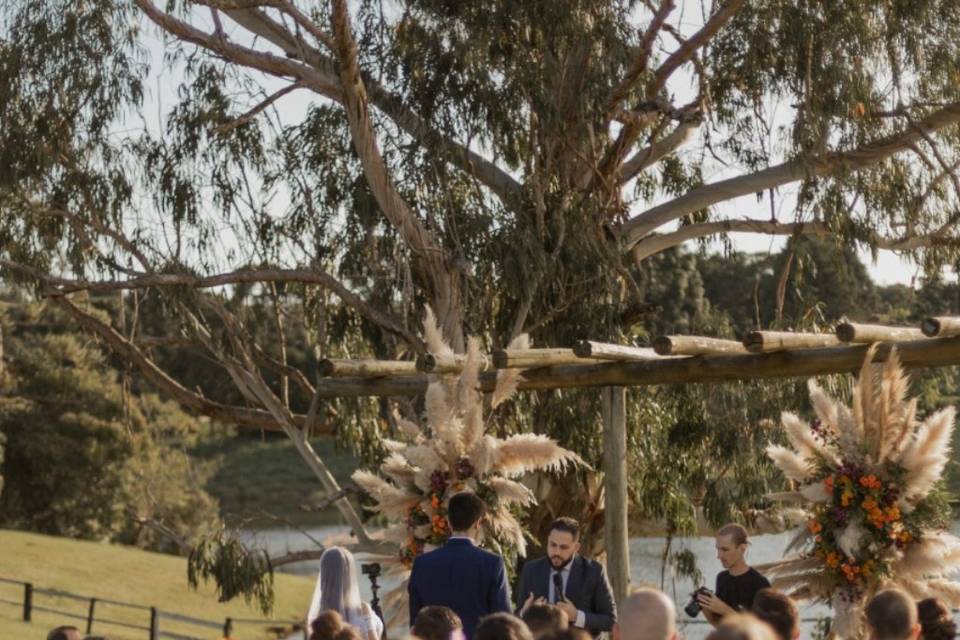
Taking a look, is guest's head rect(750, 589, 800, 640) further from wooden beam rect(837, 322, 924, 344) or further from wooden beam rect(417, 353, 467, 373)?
wooden beam rect(417, 353, 467, 373)

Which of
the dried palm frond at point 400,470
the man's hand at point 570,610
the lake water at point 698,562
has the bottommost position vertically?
the lake water at point 698,562

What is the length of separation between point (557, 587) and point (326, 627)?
2.75 m

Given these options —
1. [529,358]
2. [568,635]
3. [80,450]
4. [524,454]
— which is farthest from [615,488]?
[80,450]

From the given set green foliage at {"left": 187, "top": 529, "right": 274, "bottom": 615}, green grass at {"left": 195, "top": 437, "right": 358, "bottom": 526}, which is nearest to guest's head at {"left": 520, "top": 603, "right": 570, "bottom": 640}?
green foliage at {"left": 187, "top": 529, "right": 274, "bottom": 615}

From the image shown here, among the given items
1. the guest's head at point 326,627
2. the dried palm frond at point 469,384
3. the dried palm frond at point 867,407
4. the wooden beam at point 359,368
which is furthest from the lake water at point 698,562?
the guest's head at point 326,627

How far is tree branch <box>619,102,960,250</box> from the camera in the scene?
14414mm

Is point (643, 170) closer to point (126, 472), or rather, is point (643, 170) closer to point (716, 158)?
point (716, 158)

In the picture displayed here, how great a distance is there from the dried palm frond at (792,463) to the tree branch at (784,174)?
23.2 ft

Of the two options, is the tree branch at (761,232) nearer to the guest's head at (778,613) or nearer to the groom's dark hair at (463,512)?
the groom's dark hair at (463,512)

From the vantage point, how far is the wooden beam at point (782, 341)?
824 cm

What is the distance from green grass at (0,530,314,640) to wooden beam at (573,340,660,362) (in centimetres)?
1482

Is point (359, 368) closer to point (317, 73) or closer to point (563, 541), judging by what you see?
point (563, 541)

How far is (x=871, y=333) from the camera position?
26.3 ft

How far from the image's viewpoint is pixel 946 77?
14.7 m
